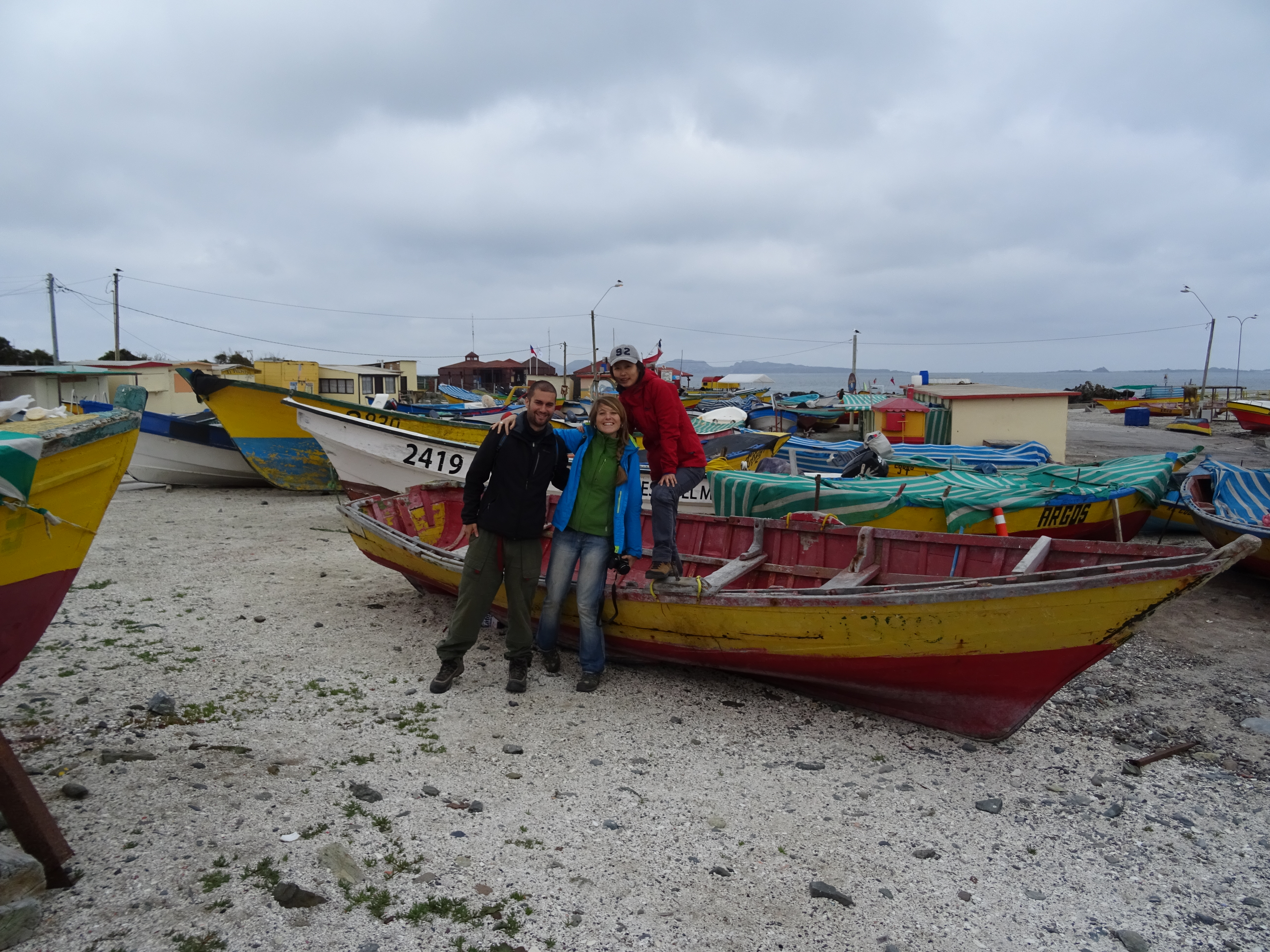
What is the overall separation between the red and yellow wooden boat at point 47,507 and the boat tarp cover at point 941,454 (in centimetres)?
933

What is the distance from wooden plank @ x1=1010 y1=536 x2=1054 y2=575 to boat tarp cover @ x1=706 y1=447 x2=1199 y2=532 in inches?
101

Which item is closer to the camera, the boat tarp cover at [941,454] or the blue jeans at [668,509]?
the blue jeans at [668,509]

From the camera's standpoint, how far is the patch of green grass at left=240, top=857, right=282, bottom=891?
3.14 m

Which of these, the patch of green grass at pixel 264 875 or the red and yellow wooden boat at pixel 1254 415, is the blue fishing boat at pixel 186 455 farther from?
the red and yellow wooden boat at pixel 1254 415

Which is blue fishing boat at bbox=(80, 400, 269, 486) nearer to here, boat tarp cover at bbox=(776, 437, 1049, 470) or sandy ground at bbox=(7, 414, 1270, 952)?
sandy ground at bbox=(7, 414, 1270, 952)

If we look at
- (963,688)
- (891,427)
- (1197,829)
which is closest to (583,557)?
(963,688)

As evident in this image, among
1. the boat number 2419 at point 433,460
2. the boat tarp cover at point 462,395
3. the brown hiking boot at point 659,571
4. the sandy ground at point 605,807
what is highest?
the boat tarp cover at point 462,395

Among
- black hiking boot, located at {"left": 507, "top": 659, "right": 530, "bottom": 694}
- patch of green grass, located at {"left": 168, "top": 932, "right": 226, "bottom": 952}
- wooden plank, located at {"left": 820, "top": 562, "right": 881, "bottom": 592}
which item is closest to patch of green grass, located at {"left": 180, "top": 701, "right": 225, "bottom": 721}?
black hiking boot, located at {"left": 507, "top": 659, "right": 530, "bottom": 694}

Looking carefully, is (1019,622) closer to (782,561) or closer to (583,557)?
(782,561)

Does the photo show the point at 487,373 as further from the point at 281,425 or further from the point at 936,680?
the point at 936,680

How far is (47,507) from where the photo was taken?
327 centimetres

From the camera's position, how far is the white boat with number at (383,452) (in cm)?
1108

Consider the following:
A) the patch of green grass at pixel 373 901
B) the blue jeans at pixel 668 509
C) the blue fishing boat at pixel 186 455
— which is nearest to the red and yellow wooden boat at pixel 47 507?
the patch of green grass at pixel 373 901

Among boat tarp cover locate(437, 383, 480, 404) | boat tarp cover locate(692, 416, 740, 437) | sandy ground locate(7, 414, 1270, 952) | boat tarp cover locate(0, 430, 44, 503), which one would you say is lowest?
sandy ground locate(7, 414, 1270, 952)
